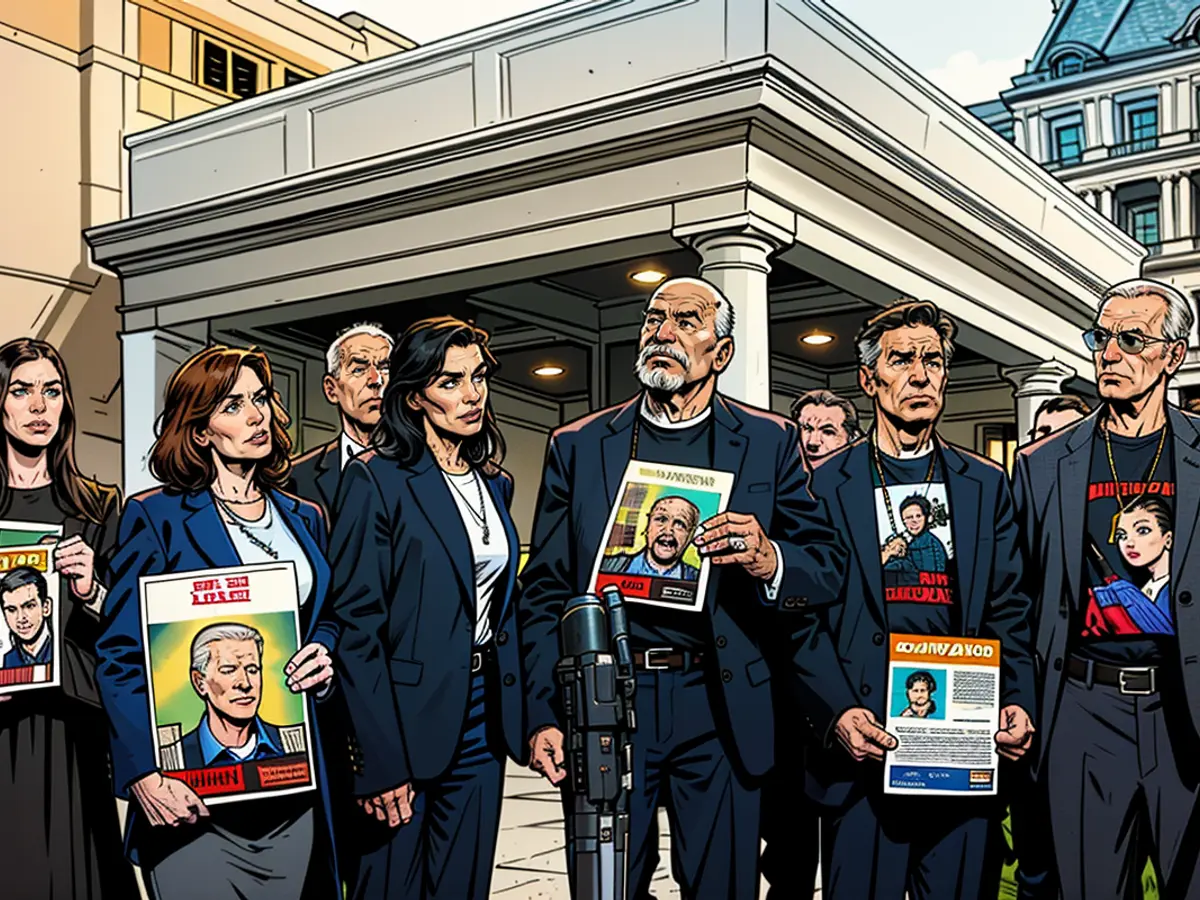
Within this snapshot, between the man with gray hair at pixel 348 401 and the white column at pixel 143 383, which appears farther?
the white column at pixel 143 383

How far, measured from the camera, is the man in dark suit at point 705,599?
3.54m

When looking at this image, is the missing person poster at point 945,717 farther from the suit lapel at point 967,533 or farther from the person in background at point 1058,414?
the person in background at point 1058,414

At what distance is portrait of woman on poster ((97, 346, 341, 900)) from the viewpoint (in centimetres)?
378

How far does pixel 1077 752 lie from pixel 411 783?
5.62ft

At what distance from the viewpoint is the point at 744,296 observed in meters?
4.38

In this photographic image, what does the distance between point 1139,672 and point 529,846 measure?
1.81 meters

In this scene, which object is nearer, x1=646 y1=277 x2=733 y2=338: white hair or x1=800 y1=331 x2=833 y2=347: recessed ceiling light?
x1=646 y1=277 x2=733 y2=338: white hair

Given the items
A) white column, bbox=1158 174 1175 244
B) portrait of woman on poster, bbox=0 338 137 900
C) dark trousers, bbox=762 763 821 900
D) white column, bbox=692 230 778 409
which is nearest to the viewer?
dark trousers, bbox=762 763 821 900

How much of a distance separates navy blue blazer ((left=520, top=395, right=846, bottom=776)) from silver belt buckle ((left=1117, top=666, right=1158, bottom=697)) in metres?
0.71

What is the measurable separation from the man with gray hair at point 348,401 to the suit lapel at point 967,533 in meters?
1.65

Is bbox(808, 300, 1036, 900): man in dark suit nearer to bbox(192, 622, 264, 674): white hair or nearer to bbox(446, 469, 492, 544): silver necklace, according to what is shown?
bbox(446, 469, 492, 544): silver necklace

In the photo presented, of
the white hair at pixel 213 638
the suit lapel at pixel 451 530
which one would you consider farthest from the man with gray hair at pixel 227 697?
the suit lapel at pixel 451 530

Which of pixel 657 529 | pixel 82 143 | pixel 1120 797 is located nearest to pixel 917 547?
pixel 657 529

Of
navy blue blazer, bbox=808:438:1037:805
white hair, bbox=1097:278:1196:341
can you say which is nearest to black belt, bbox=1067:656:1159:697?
navy blue blazer, bbox=808:438:1037:805
